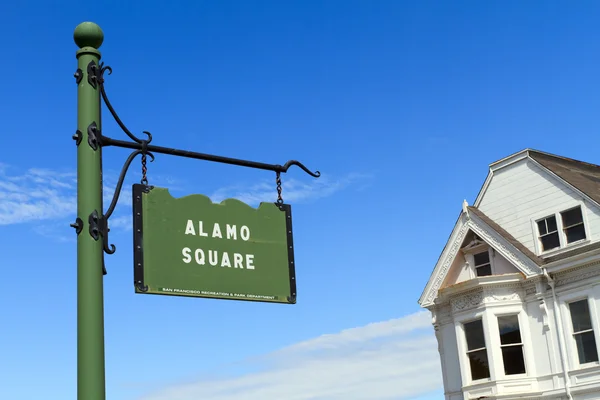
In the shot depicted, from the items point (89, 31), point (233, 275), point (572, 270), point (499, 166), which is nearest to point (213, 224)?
point (233, 275)

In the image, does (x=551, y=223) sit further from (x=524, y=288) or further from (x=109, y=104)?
(x=109, y=104)

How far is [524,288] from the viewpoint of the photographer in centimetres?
2766

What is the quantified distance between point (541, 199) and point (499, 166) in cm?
226

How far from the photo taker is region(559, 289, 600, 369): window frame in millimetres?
25609

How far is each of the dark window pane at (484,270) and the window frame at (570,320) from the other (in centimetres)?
297

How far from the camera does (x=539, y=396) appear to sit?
26625 mm

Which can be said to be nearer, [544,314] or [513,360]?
[544,314]

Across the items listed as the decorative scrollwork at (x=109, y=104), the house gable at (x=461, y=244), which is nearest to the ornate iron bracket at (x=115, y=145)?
the decorative scrollwork at (x=109, y=104)

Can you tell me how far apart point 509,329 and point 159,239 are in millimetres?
23419

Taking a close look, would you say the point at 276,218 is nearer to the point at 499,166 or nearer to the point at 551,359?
the point at 551,359

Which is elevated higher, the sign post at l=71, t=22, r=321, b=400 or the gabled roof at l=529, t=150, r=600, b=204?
the gabled roof at l=529, t=150, r=600, b=204

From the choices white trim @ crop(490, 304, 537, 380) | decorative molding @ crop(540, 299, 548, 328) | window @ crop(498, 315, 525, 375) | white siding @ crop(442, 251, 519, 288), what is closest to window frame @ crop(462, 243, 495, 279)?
white siding @ crop(442, 251, 519, 288)

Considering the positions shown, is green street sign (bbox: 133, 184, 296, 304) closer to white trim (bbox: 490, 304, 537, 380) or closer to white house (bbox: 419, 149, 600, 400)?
white house (bbox: 419, 149, 600, 400)

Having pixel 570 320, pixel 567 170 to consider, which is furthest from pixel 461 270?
pixel 567 170
